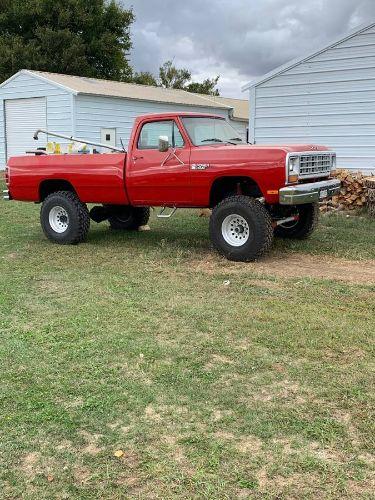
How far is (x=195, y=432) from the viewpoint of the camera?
127 inches

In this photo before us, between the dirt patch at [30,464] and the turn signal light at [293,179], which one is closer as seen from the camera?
the dirt patch at [30,464]

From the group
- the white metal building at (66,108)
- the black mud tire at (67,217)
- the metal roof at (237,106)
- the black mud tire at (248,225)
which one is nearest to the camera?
the black mud tire at (248,225)

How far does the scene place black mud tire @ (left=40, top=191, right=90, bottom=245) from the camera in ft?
28.7

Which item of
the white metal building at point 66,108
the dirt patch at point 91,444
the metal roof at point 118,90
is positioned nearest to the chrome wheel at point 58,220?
the dirt patch at point 91,444

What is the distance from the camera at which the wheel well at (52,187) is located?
29.8 ft

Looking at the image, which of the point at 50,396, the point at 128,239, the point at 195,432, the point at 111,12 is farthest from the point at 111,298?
the point at 111,12

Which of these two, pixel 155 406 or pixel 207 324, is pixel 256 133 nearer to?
pixel 207 324

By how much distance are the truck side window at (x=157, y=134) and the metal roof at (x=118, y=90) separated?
43.9ft

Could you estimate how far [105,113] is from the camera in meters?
21.9

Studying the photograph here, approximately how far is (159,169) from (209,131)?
3.16 feet

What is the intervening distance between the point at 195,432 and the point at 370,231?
283 inches

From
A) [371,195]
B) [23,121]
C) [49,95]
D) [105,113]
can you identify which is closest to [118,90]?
[105,113]

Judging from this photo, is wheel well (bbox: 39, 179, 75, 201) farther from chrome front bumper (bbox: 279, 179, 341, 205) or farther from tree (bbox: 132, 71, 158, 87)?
tree (bbox: 132, 71, 158, 87)

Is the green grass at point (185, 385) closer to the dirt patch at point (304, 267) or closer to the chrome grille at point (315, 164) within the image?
the dirt patch at point (304, 267)
